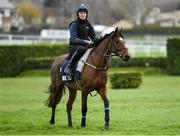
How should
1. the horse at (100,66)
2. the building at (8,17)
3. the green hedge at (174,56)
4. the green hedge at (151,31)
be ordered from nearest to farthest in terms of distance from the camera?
the horse at (100,66) < the green hedge at (174,56) < the green hedge at (151,31) < the building at (8,17)

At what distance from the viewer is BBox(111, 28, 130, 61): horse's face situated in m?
15.5

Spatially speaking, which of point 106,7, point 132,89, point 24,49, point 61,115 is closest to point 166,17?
point 106,7

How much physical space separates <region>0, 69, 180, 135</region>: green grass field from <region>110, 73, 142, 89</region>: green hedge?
3.50 feet

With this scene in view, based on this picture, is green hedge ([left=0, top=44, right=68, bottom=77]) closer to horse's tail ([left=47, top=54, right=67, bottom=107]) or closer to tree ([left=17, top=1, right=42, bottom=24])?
horse's tail ([left=47, top=54, right=67, bottom=107])

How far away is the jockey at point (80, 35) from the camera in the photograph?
16188 millimetres

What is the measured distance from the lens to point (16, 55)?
46594 millimetres

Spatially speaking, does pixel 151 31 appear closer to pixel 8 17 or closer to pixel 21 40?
pixel 8 17

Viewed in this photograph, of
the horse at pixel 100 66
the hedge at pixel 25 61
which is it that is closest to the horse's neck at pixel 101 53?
the horse at pixel 100 66

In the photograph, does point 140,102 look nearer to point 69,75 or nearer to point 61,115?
point 61,115

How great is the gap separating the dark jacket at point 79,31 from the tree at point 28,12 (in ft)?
393

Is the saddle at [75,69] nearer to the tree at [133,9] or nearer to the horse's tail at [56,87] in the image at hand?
the horse's tail at [56,87]

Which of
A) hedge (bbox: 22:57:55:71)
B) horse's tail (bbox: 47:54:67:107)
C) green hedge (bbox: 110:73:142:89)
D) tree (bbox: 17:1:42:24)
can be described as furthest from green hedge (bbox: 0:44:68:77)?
tree (bbox: 17:1:42:24)

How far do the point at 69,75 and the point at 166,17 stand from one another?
12435cm

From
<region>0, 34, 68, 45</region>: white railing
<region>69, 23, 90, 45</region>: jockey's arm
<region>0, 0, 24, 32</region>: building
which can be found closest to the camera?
<region>69, 23, 90, 45</region>: jockey's arm
